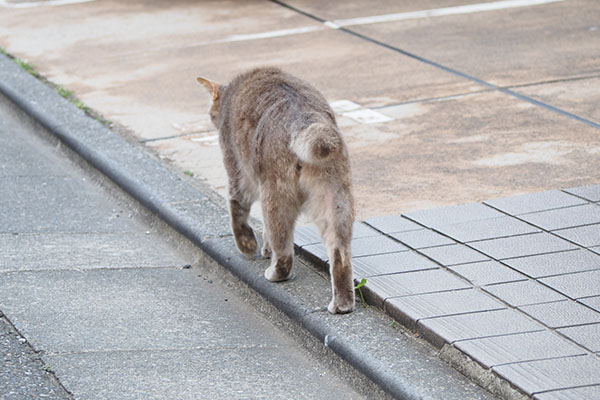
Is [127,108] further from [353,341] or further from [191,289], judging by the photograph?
[353,341]

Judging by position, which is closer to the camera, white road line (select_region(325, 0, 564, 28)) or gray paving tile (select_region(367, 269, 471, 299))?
gray paving tile (select_region(367, 269, 471, 299))

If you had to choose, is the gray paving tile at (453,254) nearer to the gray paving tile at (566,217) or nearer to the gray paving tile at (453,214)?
the gray paving tile at (453,214)

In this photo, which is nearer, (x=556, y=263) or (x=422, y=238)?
(x=556, y=263)

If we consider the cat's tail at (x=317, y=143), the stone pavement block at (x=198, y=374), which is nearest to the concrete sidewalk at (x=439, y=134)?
the stone pavement block at (x=198, y=374)

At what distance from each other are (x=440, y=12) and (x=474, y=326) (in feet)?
23.5

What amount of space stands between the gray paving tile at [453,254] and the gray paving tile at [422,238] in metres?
0.06

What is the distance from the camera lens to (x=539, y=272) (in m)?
4.31

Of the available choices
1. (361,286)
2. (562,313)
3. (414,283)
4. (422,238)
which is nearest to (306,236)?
(422,238)

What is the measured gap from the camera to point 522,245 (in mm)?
4625

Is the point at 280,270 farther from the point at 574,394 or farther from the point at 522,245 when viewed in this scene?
the point at 574,394

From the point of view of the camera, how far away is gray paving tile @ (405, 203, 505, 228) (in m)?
5.01

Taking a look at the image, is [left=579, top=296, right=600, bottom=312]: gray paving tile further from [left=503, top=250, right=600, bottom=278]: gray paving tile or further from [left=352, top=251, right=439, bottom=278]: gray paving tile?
[left=352, top=251, right=439, bottom=278]: gray paving tile

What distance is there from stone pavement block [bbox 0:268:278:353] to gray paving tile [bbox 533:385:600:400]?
1.42 metres

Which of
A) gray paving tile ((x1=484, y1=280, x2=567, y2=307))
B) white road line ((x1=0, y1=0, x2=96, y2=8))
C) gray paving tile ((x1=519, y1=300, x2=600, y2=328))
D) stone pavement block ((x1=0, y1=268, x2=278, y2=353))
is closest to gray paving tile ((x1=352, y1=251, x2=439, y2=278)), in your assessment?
gray paving tile ((x1=484, y1=280, x2=567, y2=307))
